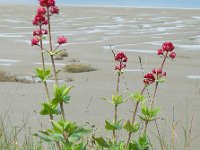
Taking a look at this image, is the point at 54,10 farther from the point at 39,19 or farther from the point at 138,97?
the point at 138,97

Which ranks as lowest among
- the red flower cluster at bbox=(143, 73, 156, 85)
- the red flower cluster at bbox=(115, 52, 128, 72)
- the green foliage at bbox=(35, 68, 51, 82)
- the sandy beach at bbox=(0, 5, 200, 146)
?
the sandy beach at bbox=(0, 5, 200, 146)

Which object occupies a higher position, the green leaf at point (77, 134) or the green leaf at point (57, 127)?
the green leaf at point (57, 127)

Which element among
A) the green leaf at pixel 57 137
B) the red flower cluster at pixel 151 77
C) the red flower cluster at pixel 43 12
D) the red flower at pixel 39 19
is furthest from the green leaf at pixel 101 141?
the red flower at pixel 39 19

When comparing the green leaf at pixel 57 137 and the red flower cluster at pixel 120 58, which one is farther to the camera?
the red flower cluster at pixel 120 58

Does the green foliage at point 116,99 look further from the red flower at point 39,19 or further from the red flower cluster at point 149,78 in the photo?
the red flower at point 39,19

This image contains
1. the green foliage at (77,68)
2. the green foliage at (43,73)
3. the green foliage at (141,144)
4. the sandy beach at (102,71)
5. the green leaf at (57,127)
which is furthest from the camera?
the green foliage at (77,68)

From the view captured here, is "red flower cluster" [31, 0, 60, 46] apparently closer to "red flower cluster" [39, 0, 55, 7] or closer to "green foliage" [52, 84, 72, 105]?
"red flower cluster" [39, 0, 55, 7]

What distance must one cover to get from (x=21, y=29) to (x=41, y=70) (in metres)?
19.1

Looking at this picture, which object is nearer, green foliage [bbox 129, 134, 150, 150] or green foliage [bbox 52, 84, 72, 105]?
green foliage [bbox 52, 84, 72, 105]

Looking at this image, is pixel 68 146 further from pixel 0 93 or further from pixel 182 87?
pixel 182 87

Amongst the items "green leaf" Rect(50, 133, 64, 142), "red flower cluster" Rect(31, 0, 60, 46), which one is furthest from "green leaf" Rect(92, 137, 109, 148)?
"red flower cluster" Rect(31, 0, 60, 46)

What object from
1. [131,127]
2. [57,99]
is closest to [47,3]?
[57,99]

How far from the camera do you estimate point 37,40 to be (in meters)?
2.55

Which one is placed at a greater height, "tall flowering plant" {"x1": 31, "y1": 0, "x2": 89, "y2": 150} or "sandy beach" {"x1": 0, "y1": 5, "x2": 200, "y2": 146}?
"tall flowering plant" {"x1": 31, "y1": 0, "x2": 89, "y2": 150}
